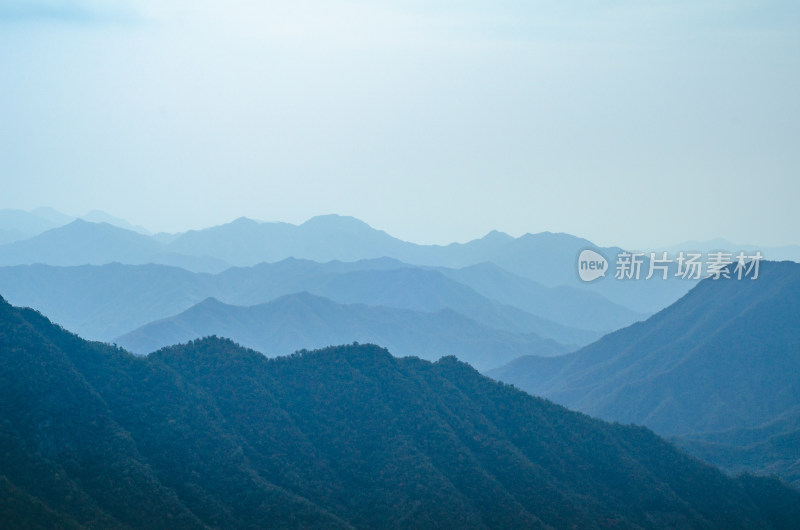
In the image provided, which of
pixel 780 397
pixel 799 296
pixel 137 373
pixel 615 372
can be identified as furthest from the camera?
pixel 615 372

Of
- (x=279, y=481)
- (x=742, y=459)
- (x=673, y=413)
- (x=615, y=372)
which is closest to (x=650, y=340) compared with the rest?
(x=615, y=372)

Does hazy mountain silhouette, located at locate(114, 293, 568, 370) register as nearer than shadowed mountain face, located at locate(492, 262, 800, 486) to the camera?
No

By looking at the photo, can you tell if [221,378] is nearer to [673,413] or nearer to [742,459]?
[742,459]

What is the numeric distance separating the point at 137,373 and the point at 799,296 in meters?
81.2

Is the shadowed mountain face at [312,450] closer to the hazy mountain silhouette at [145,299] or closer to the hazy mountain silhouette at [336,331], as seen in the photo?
the hazy mountain silhouette at [336,331]

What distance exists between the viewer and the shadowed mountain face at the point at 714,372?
289ft

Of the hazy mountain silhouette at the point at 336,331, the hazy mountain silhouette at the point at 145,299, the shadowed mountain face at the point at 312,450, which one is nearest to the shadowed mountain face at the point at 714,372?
the shadowed mountain face at the point at 312,450

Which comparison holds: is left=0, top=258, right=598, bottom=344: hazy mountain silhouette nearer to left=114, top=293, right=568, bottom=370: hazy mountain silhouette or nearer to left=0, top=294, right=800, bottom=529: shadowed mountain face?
left=114, top=293, right=568, bottom=370: hazy mountain silhouette

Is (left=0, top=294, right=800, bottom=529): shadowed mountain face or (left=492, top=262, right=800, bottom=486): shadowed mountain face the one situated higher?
(left=492, top=262, right=800, bottom=486): shadowed mountain face

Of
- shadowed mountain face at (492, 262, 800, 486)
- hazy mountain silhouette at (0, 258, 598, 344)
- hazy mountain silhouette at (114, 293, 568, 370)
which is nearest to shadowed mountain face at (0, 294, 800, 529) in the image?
shadowed mountain face at (492, 262, 800, 486)

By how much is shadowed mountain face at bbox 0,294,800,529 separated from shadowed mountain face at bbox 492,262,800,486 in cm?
3023

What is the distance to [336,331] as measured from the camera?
146 meters

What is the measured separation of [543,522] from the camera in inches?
1665

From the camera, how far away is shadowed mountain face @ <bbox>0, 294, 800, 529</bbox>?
36.6 meters
